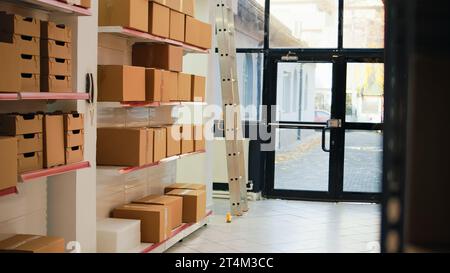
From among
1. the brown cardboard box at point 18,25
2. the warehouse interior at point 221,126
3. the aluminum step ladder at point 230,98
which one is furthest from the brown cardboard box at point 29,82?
the aluminum step ladder at point 230,98

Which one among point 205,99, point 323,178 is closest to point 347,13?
point 323,178

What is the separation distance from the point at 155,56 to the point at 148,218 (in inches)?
56.0

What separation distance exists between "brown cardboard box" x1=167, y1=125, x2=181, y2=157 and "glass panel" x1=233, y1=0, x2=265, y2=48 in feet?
10.8

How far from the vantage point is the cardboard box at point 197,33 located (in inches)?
218

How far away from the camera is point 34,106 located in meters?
3.68

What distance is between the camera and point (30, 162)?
3.19 m

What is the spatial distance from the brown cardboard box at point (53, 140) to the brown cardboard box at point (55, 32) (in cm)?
45

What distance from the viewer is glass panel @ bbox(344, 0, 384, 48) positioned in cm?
809

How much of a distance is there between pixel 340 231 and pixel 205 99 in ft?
6.57

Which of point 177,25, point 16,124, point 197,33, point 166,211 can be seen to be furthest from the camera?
point 197,33

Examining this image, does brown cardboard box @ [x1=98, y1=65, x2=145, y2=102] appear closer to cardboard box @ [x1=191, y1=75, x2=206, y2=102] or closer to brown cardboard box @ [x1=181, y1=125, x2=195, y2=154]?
brown cardboard box @ [x1=181, y1=125, x2=195, y2=154]

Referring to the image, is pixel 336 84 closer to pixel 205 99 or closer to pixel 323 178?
pixel 323 178

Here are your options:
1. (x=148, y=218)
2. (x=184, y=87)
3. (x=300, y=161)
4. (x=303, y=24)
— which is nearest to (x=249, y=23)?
(x=303, y=24)

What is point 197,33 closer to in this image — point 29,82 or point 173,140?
point 173,140
